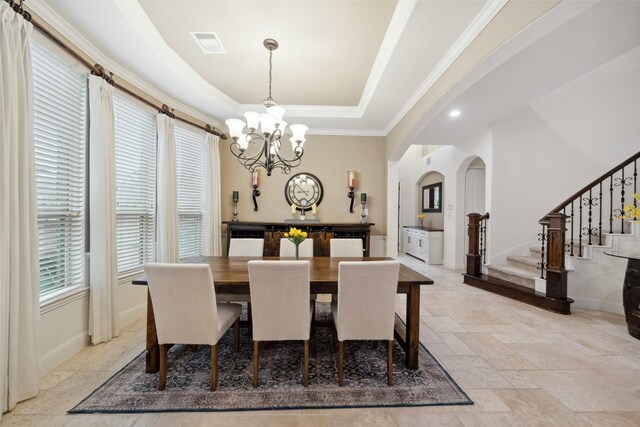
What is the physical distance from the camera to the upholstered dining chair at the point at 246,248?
325cm

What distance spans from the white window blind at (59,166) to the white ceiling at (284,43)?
0.41 meters

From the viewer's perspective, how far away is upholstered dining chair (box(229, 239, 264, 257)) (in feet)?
10.7

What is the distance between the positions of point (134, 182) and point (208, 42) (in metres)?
1.76

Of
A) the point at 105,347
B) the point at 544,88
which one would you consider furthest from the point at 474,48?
the point at 105,347

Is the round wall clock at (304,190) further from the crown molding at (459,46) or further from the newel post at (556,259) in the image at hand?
the newel post at (556,259)

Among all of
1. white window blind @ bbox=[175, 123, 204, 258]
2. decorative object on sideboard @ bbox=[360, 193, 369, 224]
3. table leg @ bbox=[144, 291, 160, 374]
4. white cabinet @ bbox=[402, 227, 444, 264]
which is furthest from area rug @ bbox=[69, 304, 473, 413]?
white cabinet @ bbox=[402, 227, 444, 264]

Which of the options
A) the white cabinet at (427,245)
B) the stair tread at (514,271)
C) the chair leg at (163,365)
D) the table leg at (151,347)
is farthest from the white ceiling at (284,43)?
the white cabinet at (427,245)

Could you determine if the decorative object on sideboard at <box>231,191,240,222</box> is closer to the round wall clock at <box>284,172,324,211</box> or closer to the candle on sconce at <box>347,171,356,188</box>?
the round wall clock at <box>284,172,324,211</box>

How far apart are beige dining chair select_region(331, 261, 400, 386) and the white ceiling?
193 cm

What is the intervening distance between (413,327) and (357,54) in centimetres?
271

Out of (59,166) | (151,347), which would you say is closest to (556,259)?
(151,347)

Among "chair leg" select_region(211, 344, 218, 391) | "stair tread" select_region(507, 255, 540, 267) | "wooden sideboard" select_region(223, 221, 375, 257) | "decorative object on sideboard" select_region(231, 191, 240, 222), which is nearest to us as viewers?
"chair leg" select_region(211, 344, 218, 391)

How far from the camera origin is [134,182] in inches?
122

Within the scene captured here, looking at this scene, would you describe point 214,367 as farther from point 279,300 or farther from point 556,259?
point 556,259
